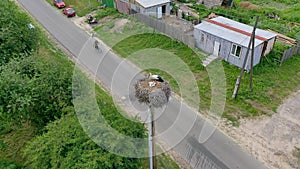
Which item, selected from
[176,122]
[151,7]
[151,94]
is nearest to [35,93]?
[151,94]

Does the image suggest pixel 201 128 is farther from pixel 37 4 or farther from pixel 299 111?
pixel 37 4

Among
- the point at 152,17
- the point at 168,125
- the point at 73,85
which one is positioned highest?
the point at 73,85

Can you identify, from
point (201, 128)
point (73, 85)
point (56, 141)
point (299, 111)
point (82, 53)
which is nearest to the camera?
point (56, 141)

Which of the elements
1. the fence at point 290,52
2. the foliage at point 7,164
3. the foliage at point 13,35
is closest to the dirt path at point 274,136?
the fence at point 290,52

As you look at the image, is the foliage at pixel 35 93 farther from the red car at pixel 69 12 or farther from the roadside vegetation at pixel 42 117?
the red car at pixel 69 12

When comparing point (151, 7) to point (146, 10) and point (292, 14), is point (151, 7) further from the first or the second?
point (292, 14)

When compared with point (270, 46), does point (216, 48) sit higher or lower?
lower

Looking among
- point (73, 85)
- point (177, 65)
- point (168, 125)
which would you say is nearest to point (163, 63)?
point (177, 65)
